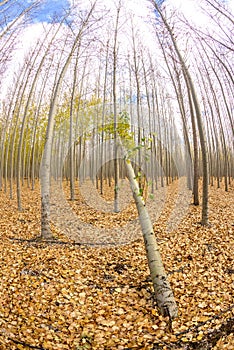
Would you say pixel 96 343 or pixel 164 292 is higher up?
pixel 164 292

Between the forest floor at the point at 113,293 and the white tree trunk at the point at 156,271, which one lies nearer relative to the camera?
the forest floor at the point at 113,293

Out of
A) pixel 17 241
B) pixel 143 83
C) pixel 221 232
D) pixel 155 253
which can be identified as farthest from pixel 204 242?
pixel 143 83

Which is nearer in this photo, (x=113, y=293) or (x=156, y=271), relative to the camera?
(x=156, y=271)

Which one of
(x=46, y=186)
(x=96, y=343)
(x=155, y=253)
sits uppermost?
(x=46, y=186)

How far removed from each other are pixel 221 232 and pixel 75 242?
4.53m

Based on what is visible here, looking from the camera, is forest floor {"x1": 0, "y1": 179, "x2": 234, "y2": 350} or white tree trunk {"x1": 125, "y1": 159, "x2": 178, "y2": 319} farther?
white tree trunk {"x1": 125, "y1": 159, "x2": 178, "y2": 319}

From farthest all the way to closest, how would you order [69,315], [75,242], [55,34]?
[55,34] → [75,242] → [69,315]

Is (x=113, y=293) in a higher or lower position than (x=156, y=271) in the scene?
lower

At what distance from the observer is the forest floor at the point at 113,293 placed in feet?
13.9

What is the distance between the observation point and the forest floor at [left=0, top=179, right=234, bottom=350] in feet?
13.9

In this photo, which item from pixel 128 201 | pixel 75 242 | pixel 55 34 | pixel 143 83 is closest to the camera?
pixel 75 242

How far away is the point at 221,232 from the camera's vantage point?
8.59 m

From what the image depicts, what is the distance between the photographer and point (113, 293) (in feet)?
18.4

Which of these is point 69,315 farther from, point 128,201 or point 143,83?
point 143,83
